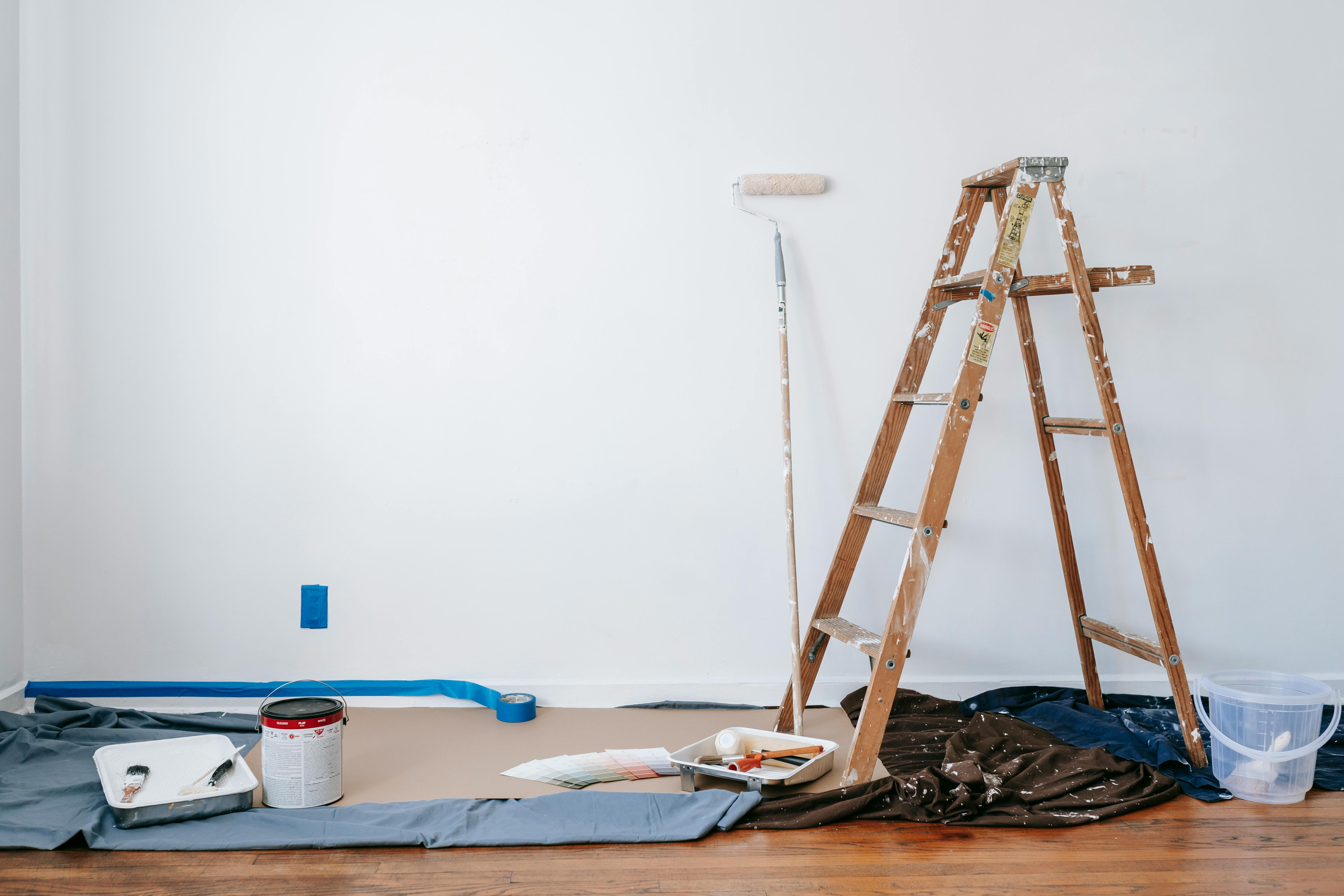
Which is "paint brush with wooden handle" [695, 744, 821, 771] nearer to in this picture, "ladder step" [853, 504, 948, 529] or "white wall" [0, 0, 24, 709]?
"ladder step" [853, 504, 948, 529]

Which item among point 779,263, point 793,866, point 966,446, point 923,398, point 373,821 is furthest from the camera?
point 779,263

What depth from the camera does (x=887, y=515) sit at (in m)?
1.99

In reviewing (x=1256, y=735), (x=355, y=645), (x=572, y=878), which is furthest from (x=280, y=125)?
(x=1256, y=735)

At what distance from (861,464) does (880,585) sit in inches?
14.0

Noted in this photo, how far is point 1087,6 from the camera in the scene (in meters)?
2.40

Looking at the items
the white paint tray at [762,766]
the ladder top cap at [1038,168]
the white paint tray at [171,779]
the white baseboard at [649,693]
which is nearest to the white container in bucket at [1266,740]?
the white baseboard at [649,693]

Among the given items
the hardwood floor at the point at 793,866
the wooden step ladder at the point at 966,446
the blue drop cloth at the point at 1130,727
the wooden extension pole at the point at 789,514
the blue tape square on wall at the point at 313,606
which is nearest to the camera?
the hardwood floor at the point at 793,866

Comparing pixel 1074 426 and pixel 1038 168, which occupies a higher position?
pixel 1038 168

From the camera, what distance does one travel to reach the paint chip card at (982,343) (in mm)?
1839

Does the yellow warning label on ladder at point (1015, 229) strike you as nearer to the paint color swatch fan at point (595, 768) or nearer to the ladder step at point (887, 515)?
the ladder step at point (887, 515)

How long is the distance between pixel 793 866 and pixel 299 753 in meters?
1.00

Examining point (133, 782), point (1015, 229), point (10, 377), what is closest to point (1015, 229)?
point (1015, 229)

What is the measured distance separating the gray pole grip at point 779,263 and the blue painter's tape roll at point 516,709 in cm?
131

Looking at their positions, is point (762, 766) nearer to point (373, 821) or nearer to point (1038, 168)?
point (373, 821)
